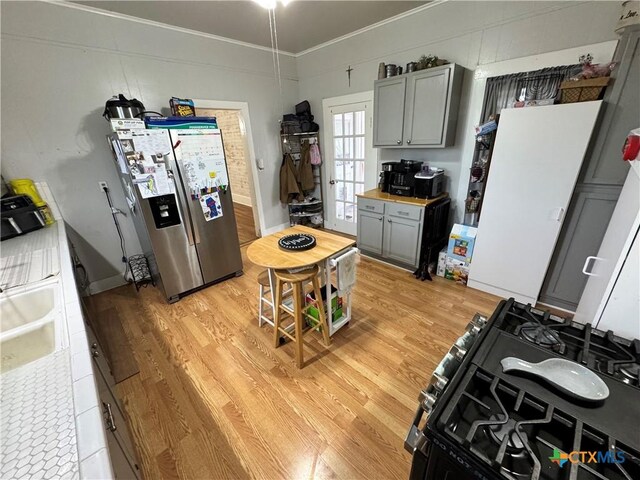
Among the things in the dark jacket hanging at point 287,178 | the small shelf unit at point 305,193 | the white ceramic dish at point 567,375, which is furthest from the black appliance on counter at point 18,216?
the white ceramic dish at point 567,375

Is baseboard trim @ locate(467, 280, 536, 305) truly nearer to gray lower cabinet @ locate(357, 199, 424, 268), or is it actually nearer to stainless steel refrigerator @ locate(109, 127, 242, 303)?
gray lower cabinet @ locate(357, 199, 424, 268)

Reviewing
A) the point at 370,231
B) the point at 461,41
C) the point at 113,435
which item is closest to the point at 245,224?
the point at 370,231

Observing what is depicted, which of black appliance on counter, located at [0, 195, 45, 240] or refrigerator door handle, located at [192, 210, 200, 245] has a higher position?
black appliance on counter, located at [0, 195, 45, 240]

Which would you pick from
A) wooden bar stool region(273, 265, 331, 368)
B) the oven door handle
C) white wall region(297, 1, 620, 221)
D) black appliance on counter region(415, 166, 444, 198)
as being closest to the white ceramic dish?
the oven door handle

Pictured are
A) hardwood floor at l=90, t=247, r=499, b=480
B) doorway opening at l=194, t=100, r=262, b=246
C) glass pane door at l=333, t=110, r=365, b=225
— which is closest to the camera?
hardwood floor at l=90, t=247, r=499, b=480

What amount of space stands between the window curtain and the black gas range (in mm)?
2360

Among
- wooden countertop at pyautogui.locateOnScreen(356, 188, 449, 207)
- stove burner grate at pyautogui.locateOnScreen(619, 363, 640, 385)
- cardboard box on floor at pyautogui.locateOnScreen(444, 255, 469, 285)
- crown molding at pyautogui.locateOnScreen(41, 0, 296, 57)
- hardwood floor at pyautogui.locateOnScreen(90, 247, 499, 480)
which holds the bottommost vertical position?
hardwood floor at pyautogui.locateOnScreen(90, 247, 499, 480)

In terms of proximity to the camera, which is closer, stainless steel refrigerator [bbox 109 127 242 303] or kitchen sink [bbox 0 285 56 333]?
kitchen sink [bbox 0 285 56 333]

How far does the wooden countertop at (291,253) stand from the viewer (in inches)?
62.2

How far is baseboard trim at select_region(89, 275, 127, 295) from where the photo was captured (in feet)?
9.24

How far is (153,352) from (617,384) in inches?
101

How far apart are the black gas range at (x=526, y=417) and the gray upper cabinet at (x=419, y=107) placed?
93.8 inches

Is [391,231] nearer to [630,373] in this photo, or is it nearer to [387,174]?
[387,174]

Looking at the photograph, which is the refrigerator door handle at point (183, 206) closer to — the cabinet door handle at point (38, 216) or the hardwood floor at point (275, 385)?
the hardwood floor at point (275, 385)
